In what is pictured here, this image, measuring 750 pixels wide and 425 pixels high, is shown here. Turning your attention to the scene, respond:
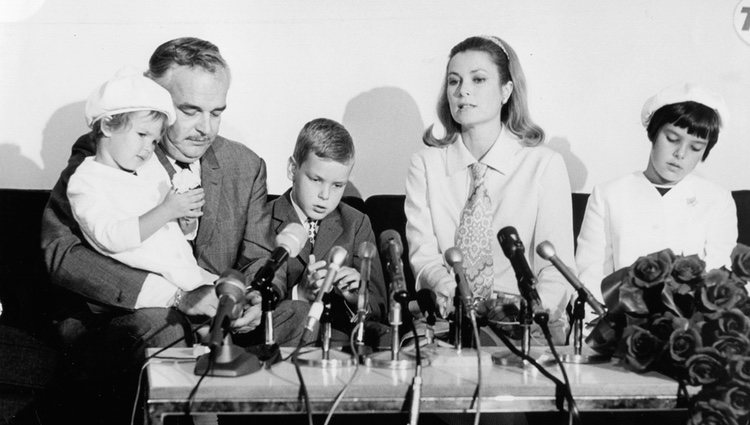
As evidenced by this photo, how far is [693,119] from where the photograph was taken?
11.1 feet

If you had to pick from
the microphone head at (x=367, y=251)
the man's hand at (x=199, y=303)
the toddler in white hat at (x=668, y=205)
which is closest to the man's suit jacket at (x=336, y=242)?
the man's hand at (x=199, y=303)

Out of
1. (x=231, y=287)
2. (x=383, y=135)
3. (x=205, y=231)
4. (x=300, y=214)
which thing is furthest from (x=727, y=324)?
(x=383, y=135)

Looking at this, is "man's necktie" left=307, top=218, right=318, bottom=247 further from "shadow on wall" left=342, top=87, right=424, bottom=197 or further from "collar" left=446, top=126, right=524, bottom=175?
"shadow on wall" left=342, top=87, right=424, bottom=197

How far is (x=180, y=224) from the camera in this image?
315 cm

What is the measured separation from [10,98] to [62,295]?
1210mm

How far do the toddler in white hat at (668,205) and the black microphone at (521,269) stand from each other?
1227 mm

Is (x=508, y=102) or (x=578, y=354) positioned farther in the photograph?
(x=508, y=102)

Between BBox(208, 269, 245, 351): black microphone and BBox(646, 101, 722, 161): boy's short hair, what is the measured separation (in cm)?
198

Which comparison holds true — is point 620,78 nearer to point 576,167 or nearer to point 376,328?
point 576,167

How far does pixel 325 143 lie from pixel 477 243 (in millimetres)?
668

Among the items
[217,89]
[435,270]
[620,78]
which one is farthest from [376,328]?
[620,78]

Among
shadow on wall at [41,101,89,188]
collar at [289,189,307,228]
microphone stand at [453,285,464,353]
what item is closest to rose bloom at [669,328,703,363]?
microphone stand at [453,285,464,353]

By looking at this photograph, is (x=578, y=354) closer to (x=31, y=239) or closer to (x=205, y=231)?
(x=205, y=231)

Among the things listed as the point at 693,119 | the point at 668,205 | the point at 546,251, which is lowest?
the point at 546,251
